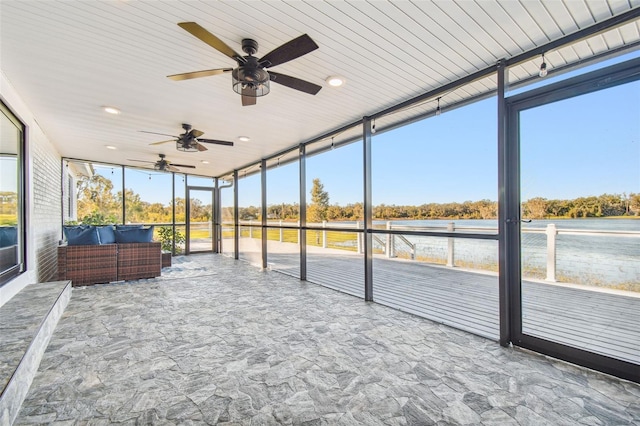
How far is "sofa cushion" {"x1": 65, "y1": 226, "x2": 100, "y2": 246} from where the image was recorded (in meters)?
5.20

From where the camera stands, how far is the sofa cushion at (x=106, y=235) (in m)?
5.56

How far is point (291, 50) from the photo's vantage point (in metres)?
2.11

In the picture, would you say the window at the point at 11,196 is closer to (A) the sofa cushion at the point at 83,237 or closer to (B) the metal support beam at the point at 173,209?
(A) the sofa cushion at the point at 83,237

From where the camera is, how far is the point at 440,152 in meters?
6.45

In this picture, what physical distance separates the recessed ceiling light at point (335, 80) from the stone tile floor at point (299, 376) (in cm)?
267

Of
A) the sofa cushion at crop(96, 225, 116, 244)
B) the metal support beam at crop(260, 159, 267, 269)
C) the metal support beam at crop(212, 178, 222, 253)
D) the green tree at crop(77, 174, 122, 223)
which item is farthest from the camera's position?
the metal support beam at crop(212, 178, 222, 253)

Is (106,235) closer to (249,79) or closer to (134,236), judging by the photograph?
(134,236)

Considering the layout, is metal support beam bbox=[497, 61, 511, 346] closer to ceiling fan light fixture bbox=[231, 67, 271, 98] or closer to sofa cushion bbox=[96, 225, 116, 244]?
ceiling fan light fixture bbox=[231, 67, 271, 98]

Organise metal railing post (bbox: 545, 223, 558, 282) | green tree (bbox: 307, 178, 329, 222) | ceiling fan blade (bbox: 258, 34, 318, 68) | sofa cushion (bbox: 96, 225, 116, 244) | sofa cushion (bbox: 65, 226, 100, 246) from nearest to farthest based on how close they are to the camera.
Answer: ceiling fan blade (bbox: 258, 34, 318, 68)
metal railing post (bbox: 545, 223, 558, 282)
sofa cushion (bbox: 65, 226, 100, 246)
sofa cushion (bbox: 96, 225, 116, 244)
green tree (bbox: 307, 178, 329, 222)

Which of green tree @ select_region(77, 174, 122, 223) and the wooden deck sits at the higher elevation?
green tree @ select_region(77, 174, 122, 223)

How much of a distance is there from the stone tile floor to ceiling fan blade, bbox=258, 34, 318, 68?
243 centimetres

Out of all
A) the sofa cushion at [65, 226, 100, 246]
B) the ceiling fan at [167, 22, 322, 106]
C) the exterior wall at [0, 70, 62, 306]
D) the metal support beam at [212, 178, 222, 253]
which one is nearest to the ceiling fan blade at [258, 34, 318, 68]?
the ceiling fan at [167, 22, 322, 106]

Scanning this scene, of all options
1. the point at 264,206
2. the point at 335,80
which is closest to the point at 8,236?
the point at 335,80

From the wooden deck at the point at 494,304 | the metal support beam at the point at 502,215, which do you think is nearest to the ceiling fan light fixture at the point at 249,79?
the metal support beam at the point at 502,215
